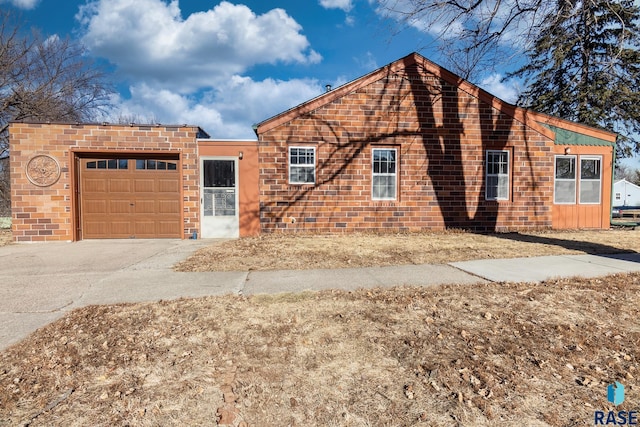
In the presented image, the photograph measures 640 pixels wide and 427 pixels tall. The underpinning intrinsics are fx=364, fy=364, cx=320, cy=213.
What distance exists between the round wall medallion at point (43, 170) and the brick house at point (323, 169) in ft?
0.10

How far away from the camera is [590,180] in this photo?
12.8 m

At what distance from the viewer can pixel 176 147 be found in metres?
11.1

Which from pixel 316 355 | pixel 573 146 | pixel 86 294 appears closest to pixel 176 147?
pixel 86 294

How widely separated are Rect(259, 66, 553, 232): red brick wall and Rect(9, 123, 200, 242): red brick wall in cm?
309

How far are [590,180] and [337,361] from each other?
538 inches

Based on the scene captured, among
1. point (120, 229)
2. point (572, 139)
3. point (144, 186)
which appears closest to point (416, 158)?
point (572, 139)

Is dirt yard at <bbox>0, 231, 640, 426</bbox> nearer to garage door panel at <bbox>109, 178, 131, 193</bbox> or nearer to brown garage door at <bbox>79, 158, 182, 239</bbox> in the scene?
brown garage door at <bbox>79, 158, 182, 239</bbox>

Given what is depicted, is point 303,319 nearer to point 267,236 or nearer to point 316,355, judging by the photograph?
point 316,355

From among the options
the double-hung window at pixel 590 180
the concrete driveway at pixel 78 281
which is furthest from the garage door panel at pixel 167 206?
the double-hung window at pixel 590 180

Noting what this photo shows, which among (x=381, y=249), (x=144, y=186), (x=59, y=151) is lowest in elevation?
(x=381, y=249)

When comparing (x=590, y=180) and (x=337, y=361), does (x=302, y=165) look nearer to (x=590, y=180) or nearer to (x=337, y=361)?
(x=337, y=361)

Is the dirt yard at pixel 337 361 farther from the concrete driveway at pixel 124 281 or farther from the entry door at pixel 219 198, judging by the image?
the entry door at pixel 219 198

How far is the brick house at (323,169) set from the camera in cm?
1073

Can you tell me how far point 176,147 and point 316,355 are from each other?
9550 millimetres
